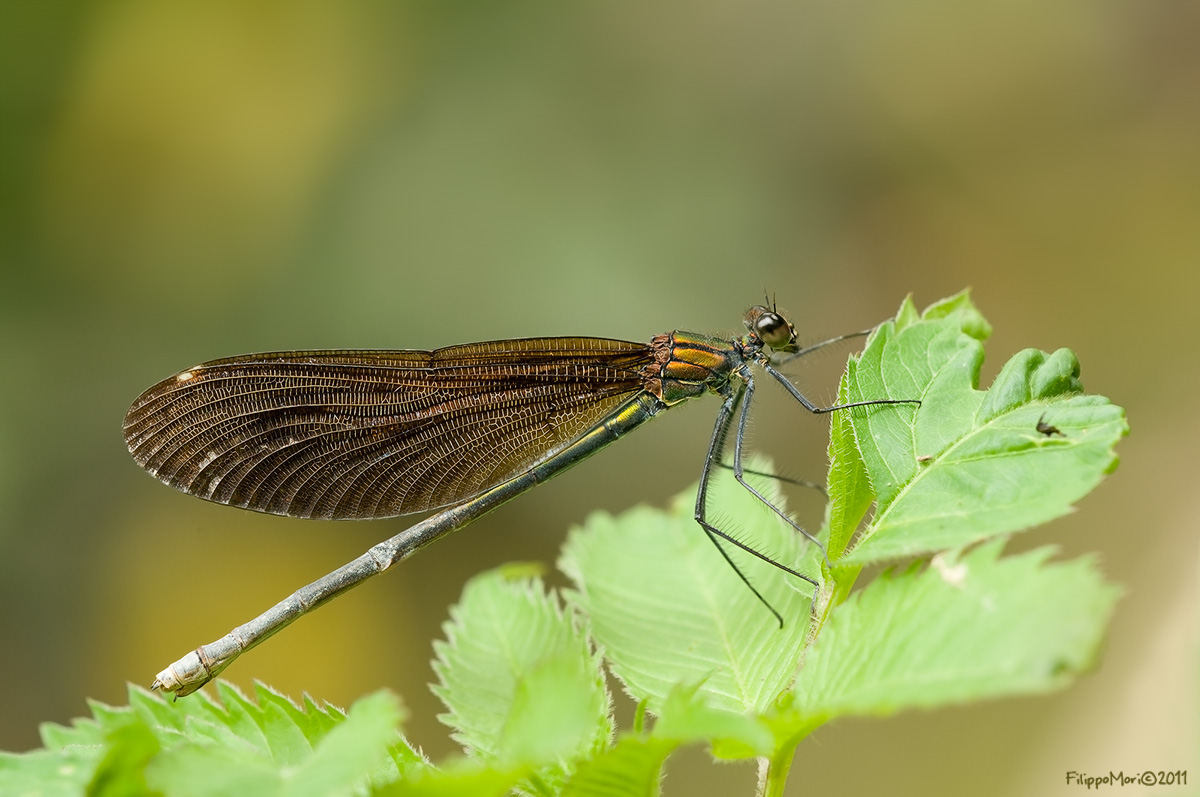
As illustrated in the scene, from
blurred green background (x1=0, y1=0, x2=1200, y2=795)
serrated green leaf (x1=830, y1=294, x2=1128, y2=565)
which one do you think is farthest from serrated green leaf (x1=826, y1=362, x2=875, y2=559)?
blurred green background (x1=0, y1=0, x2=1200, y2=795)

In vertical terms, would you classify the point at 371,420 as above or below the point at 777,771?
above

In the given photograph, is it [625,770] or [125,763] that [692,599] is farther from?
[125,763]

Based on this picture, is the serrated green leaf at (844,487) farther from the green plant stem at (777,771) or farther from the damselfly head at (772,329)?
the damselfly head at (772,329)

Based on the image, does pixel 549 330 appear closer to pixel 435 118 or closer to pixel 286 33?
pixel 435 118

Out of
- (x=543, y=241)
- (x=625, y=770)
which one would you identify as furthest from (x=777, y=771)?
(x=543, y=241)

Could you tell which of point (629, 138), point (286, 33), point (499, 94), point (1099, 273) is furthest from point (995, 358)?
point (286, 33)
